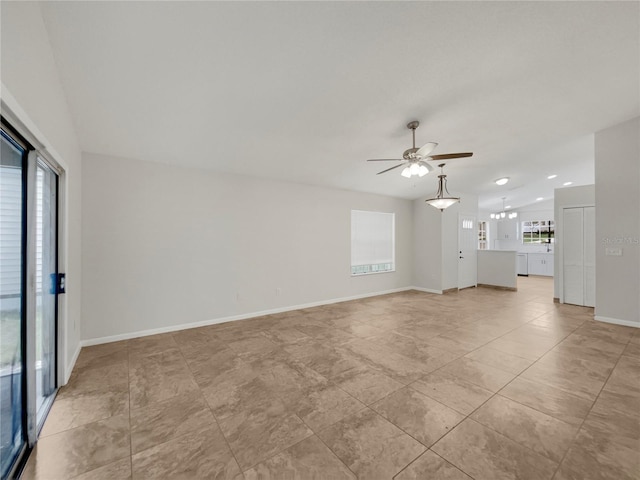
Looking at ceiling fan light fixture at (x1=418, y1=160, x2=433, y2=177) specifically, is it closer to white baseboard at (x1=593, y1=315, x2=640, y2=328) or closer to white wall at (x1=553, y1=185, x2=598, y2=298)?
white baseboard at (x1=593, y1=315, x2=640, y2=328)

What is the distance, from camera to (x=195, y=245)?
4.29m

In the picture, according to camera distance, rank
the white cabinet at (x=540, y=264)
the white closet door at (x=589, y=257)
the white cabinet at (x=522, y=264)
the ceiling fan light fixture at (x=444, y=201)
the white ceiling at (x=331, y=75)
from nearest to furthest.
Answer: the white ceiling at (x=331, y=75), the ceiling fan light fixture at (x=444, y=201), the white closet door at (x=589, y=257), the white cabinet at (x=540, y=264), the white cabinet at (x=522, y=264)

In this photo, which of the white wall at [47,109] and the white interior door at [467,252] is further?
the white interior door at [467,252]

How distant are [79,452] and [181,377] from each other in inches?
38.9

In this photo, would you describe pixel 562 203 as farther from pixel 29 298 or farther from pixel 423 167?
pixel 29 298

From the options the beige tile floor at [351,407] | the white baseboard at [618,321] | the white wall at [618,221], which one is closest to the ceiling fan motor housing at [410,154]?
the beige tile floor at [351,407]

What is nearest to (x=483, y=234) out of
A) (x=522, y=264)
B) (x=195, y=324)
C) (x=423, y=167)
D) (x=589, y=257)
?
(x=522, y=264)

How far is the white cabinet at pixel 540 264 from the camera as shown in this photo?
10.1 m

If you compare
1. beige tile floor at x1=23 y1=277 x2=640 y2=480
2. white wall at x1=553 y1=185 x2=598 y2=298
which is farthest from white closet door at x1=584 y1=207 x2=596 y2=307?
beige tile floor at x1=23 y1=277 x2=640 y2=480

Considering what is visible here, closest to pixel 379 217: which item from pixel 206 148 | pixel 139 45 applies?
pixel 206 148

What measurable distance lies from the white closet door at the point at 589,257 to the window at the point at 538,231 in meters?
6.11

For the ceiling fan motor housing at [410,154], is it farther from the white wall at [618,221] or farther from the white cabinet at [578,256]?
the white cabinet at [578,256]

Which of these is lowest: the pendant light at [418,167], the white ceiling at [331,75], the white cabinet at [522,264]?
the white cabinet at [522,264]

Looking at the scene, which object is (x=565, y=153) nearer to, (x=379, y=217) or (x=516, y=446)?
(x=379, y=217)
